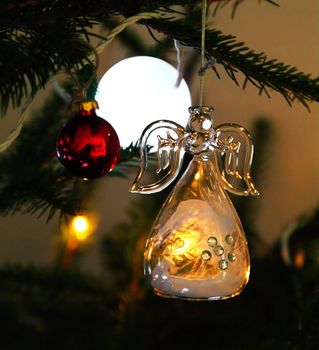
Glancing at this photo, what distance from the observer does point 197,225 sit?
397mm

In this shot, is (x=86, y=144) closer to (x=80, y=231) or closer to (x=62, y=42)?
(x=62, y=42)

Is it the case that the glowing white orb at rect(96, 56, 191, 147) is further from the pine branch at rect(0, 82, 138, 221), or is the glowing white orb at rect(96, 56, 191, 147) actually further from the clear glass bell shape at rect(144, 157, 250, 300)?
the clear glass bell shape at rect(144, 157, 250, 300)

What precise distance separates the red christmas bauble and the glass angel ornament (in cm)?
4

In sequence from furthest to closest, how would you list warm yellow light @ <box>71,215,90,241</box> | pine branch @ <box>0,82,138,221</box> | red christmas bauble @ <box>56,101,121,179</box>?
warm yellow light @ <box>71,215,90,241</box> < pine branch @ <box>0,82,138,221</box> < red christmas bauble @ <box>56,101,121,179</box>

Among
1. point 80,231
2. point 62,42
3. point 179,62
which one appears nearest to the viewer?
point 62,42

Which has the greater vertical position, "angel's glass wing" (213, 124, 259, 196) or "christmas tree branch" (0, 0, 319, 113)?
"christmas tree branch" (0, 0, 319, 113)

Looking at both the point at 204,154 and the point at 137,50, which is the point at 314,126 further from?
the point at 204,154

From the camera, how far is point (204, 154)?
1.37ft

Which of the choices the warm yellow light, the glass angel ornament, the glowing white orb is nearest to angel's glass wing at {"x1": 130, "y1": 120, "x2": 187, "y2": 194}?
the glass angel ornament

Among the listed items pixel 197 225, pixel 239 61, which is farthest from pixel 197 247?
pixel 239 61

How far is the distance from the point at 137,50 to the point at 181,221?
44cm

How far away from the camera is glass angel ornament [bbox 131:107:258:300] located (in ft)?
1.29

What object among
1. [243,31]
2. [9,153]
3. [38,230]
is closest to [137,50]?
[9,153]

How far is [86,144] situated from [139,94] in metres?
0.19
